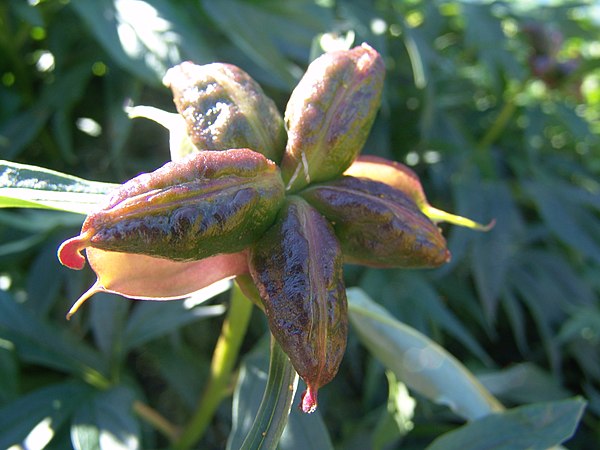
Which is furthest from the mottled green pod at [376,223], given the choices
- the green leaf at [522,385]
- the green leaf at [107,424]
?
the green leaf at [522,385]

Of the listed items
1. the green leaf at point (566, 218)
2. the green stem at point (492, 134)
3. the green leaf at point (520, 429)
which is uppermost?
the green leaf at point (520, 429)

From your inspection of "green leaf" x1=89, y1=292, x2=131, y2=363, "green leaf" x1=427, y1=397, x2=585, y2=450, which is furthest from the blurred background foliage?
"green leaf" x1=427, y1=397, x2=585, y2=450

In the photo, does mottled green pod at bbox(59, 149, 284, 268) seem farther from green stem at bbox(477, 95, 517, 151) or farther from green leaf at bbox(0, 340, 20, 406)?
green stem at bbox(477, 95, 517, 151)

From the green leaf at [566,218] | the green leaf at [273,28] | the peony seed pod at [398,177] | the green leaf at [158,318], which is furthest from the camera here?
the green leaf at [566,218]

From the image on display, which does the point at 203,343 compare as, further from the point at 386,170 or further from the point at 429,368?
the point at 386,170

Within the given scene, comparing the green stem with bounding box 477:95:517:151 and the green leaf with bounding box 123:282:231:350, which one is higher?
the green leaf with bounding box 123:282:231:350

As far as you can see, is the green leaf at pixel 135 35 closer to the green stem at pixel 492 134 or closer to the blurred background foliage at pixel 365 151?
the blurred background foliage at pixel 365 151

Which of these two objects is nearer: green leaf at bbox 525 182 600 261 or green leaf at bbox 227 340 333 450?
green leaf at bbox 227 340 333 450

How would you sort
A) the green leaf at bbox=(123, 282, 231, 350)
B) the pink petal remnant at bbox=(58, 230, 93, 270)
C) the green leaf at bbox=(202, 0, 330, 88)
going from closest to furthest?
the pink petal remnant at bbox=(58, 230, 93, 270)
the green leaf at bbox=(123, 282, 231, 350)
the green leaf at bbox=(202, 0, 330, 88)
